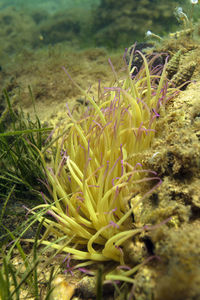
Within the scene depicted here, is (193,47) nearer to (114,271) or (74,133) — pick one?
(74,133)

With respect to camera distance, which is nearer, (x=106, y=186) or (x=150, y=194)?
(x=150, y=194)

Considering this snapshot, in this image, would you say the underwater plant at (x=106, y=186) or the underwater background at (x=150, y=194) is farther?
the underwater plant at (x=106, y=186)

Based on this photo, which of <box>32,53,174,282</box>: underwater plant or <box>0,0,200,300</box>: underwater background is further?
<box>32,53,174,282</box>: underwater plant

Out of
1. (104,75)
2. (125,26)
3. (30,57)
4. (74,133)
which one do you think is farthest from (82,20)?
(74,133)

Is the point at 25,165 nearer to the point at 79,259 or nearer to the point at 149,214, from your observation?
the point at 79,259

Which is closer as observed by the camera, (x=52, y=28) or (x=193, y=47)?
(x=193, y=47)

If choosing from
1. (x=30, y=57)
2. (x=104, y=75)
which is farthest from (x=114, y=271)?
(x=30, y=57)

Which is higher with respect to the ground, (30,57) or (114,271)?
(30,57)

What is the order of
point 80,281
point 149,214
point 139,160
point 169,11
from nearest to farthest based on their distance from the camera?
1. point 149,214
2. point 80,281
3. point 139,160
4. point 169,11

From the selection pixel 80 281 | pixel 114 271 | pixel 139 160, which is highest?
pixel 139 160

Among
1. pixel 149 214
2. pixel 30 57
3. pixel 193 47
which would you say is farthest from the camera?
pixel 30 57
